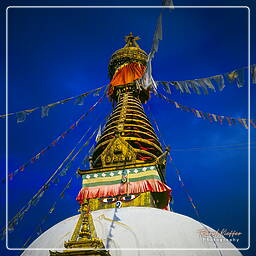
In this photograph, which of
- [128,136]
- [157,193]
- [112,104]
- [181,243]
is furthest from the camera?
[112,104]

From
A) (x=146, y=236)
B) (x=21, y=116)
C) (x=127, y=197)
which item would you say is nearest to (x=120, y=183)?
(x=127, y=197)

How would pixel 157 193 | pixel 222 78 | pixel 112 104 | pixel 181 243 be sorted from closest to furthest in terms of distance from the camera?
pixel 181 243
pixel 222 78
pixel 157 193
pixel 112 104

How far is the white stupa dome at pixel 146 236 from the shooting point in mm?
5070

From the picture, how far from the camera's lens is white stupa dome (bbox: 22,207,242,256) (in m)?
5.07

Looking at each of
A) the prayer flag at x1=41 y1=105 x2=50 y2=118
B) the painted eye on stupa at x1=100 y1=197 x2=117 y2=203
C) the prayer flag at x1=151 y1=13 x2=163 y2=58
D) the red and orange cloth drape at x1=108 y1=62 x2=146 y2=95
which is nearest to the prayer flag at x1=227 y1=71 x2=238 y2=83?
the prayer flag at x1=151 y1=13 x2=163 y2=58

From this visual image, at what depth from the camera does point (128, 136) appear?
9789 millimetres

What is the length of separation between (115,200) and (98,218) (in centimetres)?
184

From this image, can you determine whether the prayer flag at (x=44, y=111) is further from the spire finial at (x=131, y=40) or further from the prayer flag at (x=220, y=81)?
the spire finial at (x=131, y=40)

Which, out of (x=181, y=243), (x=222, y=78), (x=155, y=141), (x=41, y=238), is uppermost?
(x=155, y=141)

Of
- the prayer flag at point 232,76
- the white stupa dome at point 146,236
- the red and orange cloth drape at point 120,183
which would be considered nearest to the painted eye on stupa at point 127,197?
the red and orange cloth drape at point 120,183

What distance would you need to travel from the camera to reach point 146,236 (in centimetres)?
530

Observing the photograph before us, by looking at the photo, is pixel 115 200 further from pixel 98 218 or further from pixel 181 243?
pixel 181 243

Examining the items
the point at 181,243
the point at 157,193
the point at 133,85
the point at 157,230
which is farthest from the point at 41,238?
the point at 133,85

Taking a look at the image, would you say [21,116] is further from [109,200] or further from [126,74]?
[126,74]
